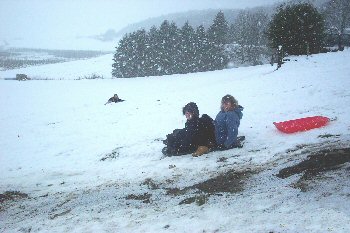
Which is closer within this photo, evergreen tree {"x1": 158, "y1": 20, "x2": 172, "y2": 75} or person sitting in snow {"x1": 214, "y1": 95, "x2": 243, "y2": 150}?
person sitting in snow {"x1": 214, "y1": 95, "x2": 243, "y2": 150}

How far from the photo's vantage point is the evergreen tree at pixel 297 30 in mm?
28781

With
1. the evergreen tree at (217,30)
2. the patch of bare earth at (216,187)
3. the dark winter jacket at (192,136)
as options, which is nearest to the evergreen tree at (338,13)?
the evergreen tree at (217,30)

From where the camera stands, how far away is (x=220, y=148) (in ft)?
25.1

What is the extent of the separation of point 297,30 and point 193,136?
2500 centimetres

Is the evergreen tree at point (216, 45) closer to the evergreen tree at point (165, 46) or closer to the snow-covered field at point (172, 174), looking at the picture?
the evergreen tree at point (165, 46)

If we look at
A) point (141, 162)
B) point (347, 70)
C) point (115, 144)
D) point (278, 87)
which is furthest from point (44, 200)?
point (347, 70)

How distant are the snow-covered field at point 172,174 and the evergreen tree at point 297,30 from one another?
13.5 meters

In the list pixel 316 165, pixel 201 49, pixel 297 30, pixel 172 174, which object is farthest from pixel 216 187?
pixel 201 49

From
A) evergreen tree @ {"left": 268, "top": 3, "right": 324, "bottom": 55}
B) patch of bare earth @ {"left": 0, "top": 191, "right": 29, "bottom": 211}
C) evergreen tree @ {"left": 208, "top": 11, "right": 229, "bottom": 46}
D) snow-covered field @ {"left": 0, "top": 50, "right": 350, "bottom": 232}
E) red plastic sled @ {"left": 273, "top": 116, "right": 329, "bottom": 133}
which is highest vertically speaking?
evergreen tree @ {"left": 208, "top": 11, "right": 229, "bottom": 46}

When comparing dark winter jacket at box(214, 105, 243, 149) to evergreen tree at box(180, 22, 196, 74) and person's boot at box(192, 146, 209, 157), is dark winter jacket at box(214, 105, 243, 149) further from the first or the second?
evergreen tree at box(180, 22, 196, 74)

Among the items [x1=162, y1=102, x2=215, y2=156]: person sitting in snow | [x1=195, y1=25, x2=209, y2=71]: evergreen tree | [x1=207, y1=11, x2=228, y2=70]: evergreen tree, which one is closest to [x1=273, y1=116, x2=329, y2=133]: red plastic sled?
[x1=162, y1=102, x2=215, y2=156]: person sitting in snow

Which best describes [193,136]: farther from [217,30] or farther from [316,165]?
[217,30]

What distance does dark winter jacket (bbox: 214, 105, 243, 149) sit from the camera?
740cm

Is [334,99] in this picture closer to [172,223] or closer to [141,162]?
[141,162]
